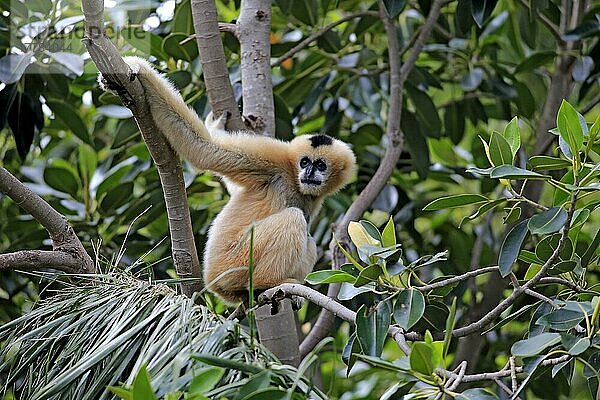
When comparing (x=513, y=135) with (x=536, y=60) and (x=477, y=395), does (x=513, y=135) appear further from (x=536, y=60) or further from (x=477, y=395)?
(x=536, y=60)

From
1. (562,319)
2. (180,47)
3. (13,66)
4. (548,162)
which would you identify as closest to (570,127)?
(548,162)

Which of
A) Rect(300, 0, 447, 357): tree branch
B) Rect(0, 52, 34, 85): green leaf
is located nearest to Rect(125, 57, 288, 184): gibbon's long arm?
Rect(300, 0, 447, 357): tree branch

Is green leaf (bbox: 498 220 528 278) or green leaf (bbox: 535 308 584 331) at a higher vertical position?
green leaf (bbox: 498 220 528 278)

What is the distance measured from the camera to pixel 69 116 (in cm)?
430

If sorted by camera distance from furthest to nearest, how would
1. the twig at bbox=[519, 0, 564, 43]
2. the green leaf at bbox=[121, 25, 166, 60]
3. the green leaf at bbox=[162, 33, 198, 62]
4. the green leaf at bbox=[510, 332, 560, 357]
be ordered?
the twig at bbox=[519, 0, 564, 43], the green leaf at bbox=[121, 25, 166, 60], the green leaf at bbox=[162, 33, 198, 62], the green leaf at bbox=[510, 332, 560, 357]

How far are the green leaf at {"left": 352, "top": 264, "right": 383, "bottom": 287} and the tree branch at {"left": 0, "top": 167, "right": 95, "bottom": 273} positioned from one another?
3.58 ft

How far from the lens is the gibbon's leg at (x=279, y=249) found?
3.57m

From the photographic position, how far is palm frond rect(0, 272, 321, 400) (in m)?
1.91

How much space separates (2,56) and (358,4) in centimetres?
227

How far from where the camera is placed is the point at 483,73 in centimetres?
483

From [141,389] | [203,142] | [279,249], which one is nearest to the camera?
[141,389]

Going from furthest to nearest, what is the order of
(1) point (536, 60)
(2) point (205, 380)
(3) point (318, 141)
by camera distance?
1. (1) point (536, 60)
2. (3) point (318, 141)
3. (2) point (205, 380)

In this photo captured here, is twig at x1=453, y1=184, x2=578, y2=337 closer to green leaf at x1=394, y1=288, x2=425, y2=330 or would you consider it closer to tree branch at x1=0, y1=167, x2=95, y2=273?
green leaf at x1=394, y1=288, x2=425, y2=330

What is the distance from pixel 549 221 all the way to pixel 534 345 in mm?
395
